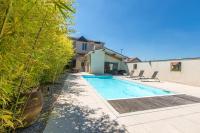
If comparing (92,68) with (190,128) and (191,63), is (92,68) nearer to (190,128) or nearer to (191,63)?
(191,63)

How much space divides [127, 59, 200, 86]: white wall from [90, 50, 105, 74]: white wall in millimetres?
7897

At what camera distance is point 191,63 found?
51.5 ft

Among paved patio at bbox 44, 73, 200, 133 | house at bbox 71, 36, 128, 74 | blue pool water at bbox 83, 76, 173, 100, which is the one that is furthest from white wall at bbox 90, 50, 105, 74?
paved patio at bbox 44, 73, 200, 133

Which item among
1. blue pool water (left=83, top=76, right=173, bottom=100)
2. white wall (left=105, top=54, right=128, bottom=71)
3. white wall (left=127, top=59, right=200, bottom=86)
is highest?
white wall (left=105, top=54, right=128, bottom=71)

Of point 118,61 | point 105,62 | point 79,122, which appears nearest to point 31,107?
point 79,122

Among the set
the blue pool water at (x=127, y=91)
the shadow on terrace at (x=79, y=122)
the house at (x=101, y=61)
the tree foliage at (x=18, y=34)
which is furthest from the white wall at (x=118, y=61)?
the tree foliage at (x=18, y=34)

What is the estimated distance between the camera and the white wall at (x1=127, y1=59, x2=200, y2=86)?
1514 cm

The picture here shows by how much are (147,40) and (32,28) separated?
32531 mm

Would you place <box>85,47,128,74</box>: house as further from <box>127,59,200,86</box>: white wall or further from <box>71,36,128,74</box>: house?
<box>127,59,200,86</box>: white wall

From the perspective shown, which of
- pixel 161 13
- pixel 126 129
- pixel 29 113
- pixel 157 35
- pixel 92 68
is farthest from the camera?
pixel 157 35

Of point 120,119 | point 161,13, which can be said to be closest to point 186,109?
point 120,119

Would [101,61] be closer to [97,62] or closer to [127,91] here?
[97,62]

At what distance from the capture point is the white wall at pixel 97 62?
26922mm

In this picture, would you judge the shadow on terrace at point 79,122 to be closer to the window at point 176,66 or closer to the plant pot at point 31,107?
the plant pot at point 31,107
